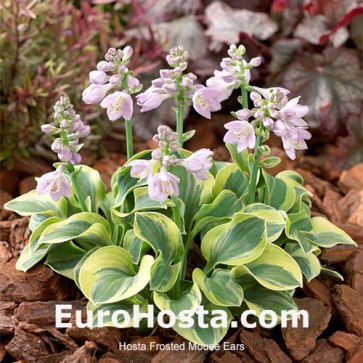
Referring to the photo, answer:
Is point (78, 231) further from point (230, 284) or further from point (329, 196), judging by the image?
point (329, 196)

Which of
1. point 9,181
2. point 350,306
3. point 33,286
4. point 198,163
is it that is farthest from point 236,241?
point 9,181

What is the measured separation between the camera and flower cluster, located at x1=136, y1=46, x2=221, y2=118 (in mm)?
1840

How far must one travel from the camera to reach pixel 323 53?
130 inches

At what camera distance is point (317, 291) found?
2.16m

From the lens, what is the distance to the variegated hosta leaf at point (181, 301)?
184 centimetres

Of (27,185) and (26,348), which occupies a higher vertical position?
(26,348)

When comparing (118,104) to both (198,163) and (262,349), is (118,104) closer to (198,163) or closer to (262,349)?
(198,163)

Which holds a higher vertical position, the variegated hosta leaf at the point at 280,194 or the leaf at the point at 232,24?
the variegated hosta leaf at the point at 280,194

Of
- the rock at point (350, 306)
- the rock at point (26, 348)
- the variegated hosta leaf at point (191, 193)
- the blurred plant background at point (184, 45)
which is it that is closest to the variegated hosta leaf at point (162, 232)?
the variegated hosta leaf at point (191, 193)

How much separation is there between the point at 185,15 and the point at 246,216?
6.26 feet

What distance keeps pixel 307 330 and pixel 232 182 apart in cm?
53

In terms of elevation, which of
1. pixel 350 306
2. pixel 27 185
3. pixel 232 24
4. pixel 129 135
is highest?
pixel 129 135

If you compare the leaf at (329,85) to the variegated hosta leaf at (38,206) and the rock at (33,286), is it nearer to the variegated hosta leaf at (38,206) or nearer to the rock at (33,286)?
the variegated hosta leaf at (38,206)

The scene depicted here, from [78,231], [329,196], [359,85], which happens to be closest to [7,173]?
[78,231]
